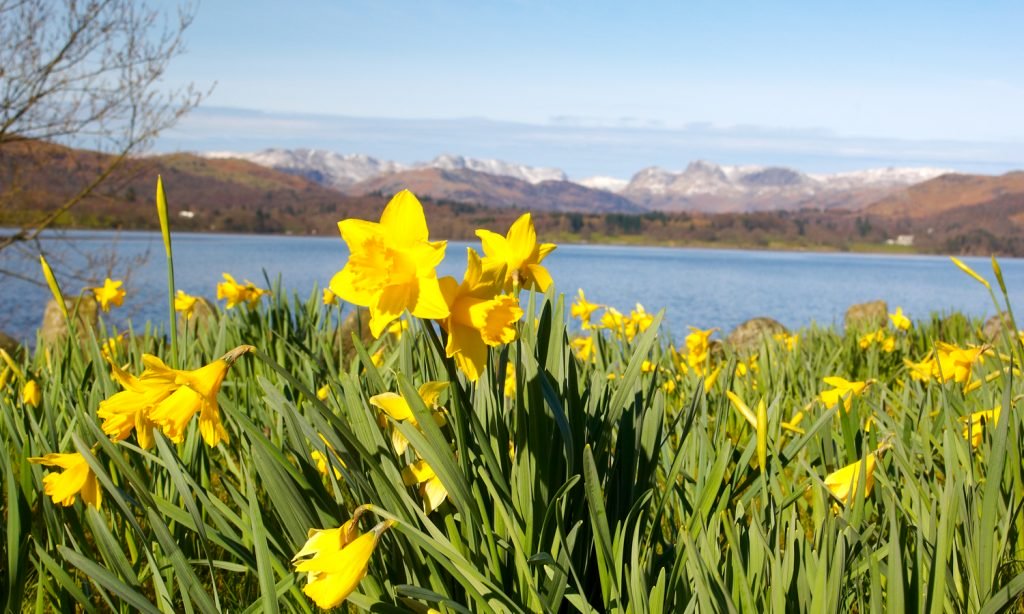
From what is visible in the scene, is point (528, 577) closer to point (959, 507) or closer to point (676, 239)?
point (959, 507)

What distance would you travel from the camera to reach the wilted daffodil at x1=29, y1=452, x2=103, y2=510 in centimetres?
136

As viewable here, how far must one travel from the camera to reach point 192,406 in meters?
1.15

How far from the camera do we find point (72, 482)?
1357mm

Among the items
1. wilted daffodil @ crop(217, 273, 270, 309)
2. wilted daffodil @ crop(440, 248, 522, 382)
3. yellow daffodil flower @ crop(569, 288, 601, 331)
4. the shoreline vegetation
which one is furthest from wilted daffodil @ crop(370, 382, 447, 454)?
yellow daffodil flower @ crop(569, 288, 601, 331)

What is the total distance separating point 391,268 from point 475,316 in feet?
0.41

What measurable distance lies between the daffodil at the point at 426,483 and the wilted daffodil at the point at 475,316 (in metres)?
0.26

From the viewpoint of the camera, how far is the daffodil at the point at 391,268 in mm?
1012

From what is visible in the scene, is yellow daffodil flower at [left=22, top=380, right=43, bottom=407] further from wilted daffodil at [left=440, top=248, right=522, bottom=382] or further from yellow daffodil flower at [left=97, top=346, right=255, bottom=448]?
wilted daffodil at [left=440, top=248, right=522, bottom=382]

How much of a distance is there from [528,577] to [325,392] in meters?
0.92

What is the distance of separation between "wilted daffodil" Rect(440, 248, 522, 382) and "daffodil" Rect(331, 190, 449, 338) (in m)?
0.03

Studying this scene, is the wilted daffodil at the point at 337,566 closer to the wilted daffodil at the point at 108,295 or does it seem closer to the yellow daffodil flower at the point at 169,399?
the yellow daffodil flower at the point at 169,399

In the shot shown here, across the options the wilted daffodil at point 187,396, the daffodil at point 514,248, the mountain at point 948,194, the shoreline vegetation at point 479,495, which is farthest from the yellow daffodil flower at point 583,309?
the mountain at point 948,194

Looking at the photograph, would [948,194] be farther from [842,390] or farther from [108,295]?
[842,390]

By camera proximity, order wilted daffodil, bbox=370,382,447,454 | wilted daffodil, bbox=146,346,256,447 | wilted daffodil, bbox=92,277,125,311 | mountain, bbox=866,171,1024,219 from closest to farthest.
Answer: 1. wilted daffodil, bbox=146,346,256,447
2. wilted daffodil, bbox=370,382,447,454
3. wilted daffodil, bbox=92,277,125,311
4. mountain, bbox=866,171,1024,219
